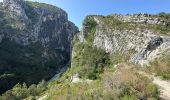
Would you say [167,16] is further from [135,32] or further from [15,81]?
[15,81]

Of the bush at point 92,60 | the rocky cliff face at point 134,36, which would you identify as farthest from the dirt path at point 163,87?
the bush at point 92,60

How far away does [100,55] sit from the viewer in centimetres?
7138

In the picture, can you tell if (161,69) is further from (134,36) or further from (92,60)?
(92,60)

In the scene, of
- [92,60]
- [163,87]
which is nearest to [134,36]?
[92,60]

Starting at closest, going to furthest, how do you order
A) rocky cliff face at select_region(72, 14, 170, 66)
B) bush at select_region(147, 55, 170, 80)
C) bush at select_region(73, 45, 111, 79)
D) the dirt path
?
the dirt path
bush at select_region(147, 55, 170, 80)
rocky cliff face at select_region(72, 14, 170, 66)
bush at select_region(73, 45, 111, 79)

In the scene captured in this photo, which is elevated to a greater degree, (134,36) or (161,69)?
(134,36)

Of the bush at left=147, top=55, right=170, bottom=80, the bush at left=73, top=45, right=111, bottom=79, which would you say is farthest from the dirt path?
the bush at left=73, top=45, right=111, bottom=79

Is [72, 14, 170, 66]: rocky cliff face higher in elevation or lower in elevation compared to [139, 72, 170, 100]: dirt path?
higher

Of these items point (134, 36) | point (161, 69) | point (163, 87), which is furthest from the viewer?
point (134, 36)

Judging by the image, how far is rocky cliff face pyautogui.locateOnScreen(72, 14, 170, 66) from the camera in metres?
45.7

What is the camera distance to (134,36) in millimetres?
58406

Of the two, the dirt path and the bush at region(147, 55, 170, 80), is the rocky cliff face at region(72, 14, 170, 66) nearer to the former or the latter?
the bush at region(147, 55, 170, 80)

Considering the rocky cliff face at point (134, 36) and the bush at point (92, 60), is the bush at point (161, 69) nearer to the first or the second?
the rocky cliff face at point (134, 36)

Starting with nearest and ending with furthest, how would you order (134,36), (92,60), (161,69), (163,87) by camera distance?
(163,87) → (161,69) → (134,36) → (92,60)
